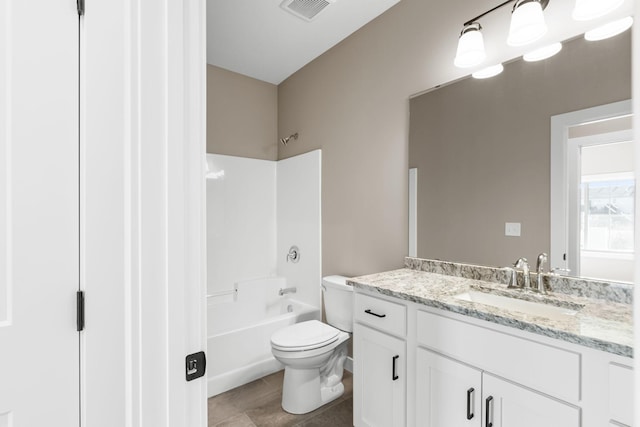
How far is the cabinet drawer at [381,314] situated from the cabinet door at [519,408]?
39cm

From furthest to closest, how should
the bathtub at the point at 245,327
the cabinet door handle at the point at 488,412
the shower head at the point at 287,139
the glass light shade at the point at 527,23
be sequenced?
the shower head at the point at 287,139 < the bathtub at the point at 245,327 < the glass light shade at the point at 527,23 < the cabinet door handle at the point at 488,412

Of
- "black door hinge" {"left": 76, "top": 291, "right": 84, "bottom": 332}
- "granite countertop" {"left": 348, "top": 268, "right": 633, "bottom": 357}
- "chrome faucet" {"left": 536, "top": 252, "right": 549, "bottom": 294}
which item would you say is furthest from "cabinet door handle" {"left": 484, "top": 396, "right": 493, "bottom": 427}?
"black door hinge" {"left": 76, "top": 291, "right": 84, "bottom": 332}

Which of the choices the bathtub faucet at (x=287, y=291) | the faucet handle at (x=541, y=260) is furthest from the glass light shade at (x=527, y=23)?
the bathtub faucet at (x=287, y=291)

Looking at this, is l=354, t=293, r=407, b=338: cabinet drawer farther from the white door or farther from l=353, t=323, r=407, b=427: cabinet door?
the white door

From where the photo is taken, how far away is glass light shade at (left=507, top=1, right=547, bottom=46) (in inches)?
55.9

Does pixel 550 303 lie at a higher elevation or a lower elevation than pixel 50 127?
lower

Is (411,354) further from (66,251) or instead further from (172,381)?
(66,251)

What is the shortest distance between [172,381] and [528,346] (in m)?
1.08

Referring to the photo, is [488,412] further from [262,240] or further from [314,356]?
[262,240]

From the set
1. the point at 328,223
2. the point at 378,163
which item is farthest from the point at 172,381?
the point at 328,223

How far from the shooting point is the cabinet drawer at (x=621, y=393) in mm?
846

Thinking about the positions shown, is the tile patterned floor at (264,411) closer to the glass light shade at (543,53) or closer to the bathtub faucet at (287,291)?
the bathtub faucet at (287,291)

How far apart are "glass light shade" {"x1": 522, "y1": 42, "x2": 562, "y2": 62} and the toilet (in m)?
1.67

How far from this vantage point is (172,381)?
75cm
